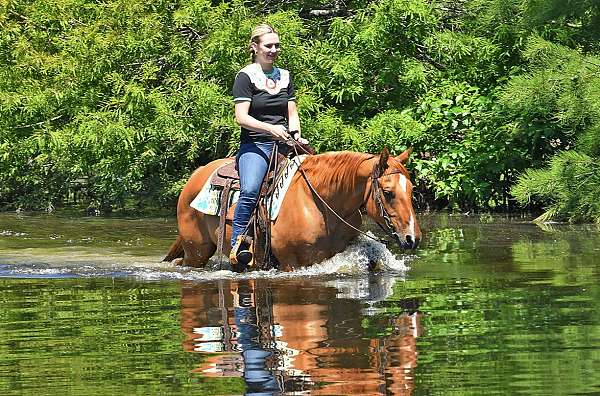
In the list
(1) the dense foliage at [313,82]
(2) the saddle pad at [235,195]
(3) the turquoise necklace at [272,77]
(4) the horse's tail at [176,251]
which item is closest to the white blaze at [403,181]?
(2) the saddle pad at [235,195]

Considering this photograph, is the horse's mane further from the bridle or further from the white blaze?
the white blaze

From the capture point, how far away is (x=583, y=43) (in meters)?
16.8

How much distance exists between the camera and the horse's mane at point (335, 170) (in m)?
10.4

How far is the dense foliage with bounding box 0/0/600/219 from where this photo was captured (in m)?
17.4

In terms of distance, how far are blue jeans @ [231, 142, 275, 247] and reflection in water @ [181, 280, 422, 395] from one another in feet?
3.61

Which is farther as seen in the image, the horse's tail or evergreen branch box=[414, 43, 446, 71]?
evergreen branch box=[414, 43, 446, 71]

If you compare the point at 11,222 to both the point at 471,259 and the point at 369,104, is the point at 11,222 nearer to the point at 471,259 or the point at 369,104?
the point at 369,104

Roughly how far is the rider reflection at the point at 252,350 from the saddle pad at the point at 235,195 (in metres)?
1.33

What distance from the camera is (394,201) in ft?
32.9

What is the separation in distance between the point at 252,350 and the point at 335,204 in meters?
3.73

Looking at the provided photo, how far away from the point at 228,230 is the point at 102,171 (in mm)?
8067

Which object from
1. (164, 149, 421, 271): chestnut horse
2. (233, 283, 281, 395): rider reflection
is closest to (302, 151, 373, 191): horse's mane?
(164, 149, 421, 271): chestnut horse

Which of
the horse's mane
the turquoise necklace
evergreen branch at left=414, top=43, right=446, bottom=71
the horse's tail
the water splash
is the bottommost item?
the water splash

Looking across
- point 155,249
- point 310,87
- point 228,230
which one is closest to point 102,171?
point 310,87
